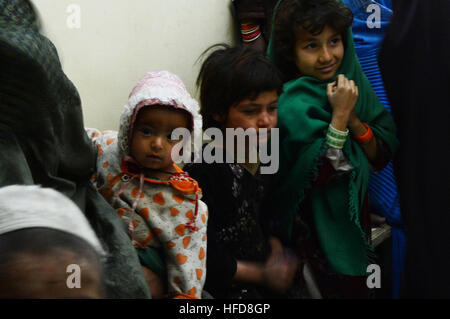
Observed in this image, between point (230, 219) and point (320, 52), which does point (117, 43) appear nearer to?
point (320, 52)

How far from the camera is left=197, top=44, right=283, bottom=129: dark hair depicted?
1.36 metres

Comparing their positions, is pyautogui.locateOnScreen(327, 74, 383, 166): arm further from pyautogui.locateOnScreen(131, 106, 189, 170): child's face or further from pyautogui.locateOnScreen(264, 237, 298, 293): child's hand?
pyautogui.locateOnScreen(131, 106, 189, 170): child's face

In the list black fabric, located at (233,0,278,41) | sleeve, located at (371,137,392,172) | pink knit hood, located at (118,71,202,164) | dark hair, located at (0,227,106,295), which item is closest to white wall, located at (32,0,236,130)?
black fabric, located at (233,0,278,41)

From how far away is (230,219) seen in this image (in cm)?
132

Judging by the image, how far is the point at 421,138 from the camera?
4.87 ft

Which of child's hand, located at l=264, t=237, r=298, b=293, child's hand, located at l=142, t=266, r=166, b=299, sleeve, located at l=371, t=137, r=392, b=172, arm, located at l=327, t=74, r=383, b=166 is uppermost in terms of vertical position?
arm, located at l=327, t=74, r=383, b=166

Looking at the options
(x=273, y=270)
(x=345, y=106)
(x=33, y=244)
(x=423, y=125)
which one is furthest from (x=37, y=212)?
(x=423, y=125)

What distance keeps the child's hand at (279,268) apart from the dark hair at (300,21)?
0.66 meters

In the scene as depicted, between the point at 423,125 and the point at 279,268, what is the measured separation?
0.67 m

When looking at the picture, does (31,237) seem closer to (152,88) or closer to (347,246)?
(152,88)

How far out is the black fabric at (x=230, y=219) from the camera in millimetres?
1248

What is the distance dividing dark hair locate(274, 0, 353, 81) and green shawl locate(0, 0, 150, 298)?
89 cm
